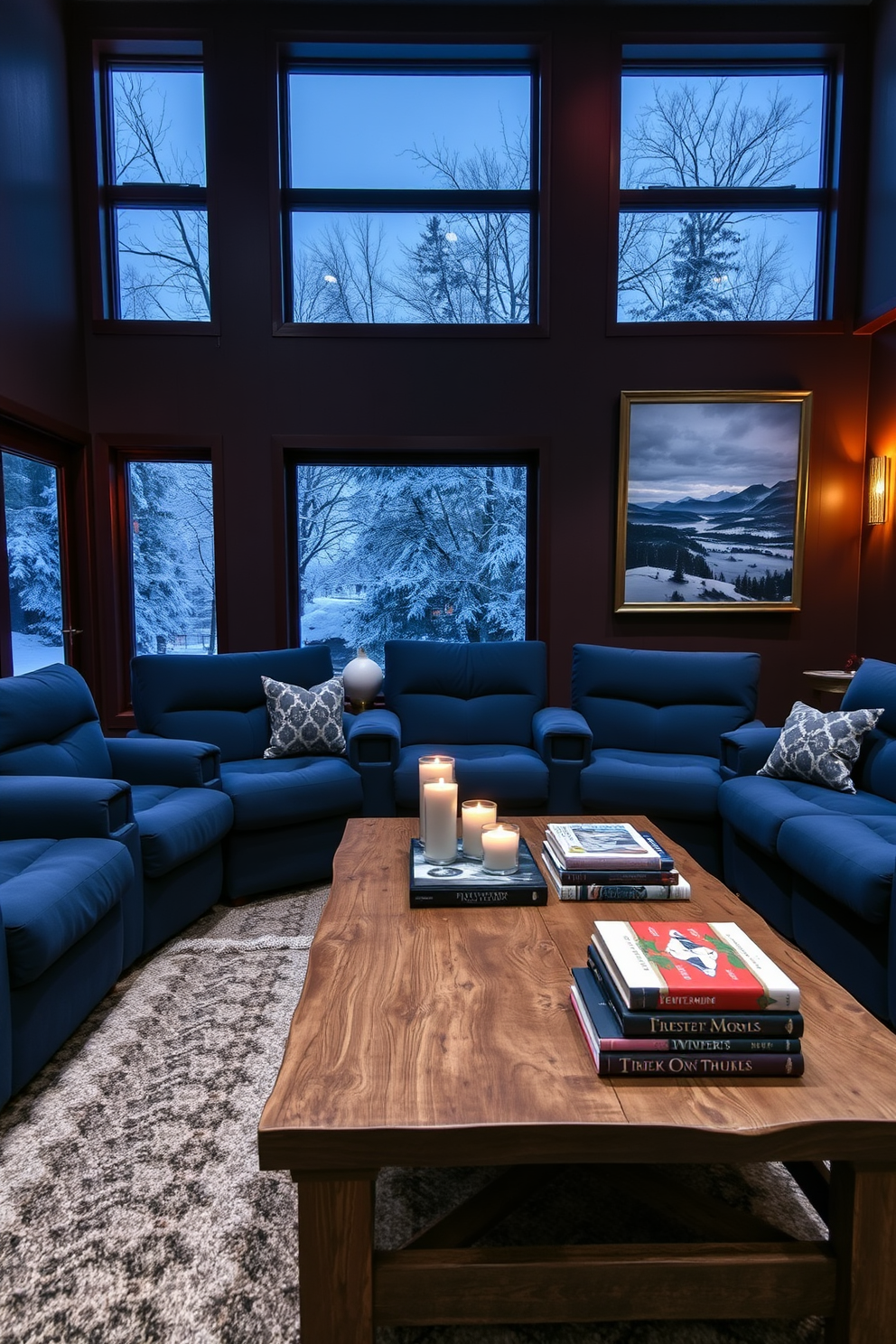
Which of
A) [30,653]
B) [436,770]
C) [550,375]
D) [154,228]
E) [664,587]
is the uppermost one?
[154,228]

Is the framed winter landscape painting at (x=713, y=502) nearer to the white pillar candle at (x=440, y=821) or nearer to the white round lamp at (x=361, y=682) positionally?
the white round lamp at (x=361, y=682)

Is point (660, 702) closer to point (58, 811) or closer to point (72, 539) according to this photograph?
point (58, 811)

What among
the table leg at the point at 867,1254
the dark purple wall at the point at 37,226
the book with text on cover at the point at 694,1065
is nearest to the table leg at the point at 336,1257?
the book with text on cover at the point at 694,1065

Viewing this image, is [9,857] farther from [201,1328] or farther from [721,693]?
[721,693]

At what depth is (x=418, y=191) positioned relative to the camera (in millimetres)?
4336

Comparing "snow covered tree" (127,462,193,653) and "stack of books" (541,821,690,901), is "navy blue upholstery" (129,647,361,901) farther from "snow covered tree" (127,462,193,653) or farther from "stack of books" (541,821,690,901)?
"stack of books" (541,821,690,901)

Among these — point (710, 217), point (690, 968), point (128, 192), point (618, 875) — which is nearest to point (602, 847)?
point (618, 875)

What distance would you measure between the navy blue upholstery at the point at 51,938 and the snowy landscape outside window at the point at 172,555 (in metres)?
2.19

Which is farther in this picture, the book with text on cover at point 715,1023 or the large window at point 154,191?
the large window at point 154,191

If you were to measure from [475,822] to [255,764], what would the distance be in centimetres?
170

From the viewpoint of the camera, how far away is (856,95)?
417 cm

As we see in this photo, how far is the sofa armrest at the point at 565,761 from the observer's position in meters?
3.33

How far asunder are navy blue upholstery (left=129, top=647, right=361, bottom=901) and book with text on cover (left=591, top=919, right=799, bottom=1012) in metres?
1.92

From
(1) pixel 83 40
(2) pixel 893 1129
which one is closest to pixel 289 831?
(2) pixel 893 1129
